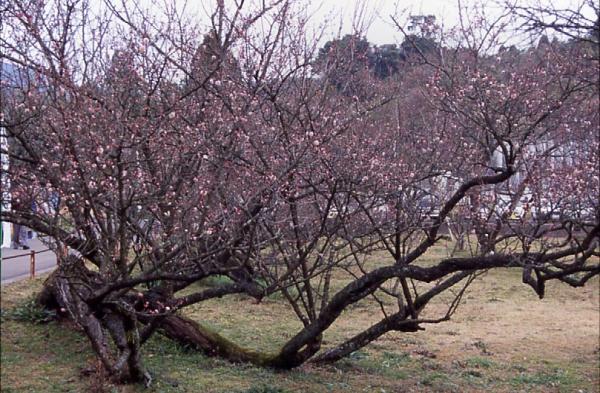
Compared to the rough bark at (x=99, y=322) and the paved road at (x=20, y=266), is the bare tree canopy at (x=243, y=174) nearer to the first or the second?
the rough bark at (x=99, y=322)

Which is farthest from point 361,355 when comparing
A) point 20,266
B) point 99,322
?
point 20,266

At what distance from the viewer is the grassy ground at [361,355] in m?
6.71

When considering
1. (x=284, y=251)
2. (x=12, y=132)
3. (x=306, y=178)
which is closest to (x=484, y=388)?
(x=284, y=251)

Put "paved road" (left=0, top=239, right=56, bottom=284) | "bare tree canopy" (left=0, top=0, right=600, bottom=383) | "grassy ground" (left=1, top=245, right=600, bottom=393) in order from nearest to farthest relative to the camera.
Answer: "bare tree canopy" (left=0, top=0, right=600, bottom=383), "grassy ground" (left=1, top=245, right=600, bottom=393), "paved road" (left=0, top=239, right=56, bottom=284)

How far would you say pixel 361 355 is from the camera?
847 cm

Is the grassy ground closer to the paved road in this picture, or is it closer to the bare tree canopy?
the bare tree canopy

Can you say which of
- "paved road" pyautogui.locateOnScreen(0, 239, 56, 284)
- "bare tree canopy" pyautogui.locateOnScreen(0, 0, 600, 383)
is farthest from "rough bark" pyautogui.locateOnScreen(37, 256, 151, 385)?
"paved road" pyautogui.locateOnScreen(0, 239, 56, 284)

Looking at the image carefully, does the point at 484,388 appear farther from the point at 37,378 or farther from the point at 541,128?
the point at 37,378

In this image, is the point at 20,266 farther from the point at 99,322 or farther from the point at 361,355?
the point at 99,322

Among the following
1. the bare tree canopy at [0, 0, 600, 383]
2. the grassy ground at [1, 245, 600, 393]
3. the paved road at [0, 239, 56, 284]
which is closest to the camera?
the bare tree canopy at [0, 0, 600, 383]

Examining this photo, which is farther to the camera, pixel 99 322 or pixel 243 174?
pixel 99 322

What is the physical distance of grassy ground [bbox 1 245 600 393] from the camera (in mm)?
6707

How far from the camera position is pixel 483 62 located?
8273mm

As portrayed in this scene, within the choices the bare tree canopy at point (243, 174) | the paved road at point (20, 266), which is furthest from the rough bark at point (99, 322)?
the paved road at point (20, 266)
